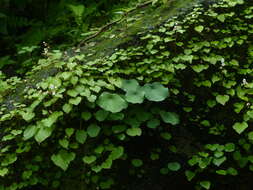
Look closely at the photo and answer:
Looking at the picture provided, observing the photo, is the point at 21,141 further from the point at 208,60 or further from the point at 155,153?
the point at 208,60

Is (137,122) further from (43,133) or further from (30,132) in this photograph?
(30,132)

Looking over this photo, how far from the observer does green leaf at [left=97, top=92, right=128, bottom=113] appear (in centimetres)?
248

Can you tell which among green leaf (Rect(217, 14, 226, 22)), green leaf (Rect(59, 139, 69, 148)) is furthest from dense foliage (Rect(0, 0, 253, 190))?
green leaf (Rect(217, 14, 226, 22))

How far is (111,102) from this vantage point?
8.24 feet

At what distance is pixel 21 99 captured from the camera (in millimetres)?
2930

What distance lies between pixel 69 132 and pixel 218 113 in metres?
1.33

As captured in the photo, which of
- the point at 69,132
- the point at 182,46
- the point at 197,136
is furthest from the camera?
the point at 182,46

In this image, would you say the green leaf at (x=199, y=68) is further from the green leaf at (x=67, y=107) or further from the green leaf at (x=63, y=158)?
the green leaf at (x=63, y=158)

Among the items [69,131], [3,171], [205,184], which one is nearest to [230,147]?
[205,184]

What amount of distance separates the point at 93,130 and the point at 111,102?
0.26 m

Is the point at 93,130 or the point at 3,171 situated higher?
the point at 93,130

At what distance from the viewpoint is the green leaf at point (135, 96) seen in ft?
8.28

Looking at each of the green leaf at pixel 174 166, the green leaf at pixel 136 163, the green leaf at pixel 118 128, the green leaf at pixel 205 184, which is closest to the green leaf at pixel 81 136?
the green leaf at pixel 118 128

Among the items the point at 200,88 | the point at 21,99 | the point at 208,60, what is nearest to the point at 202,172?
the point at 200,88
